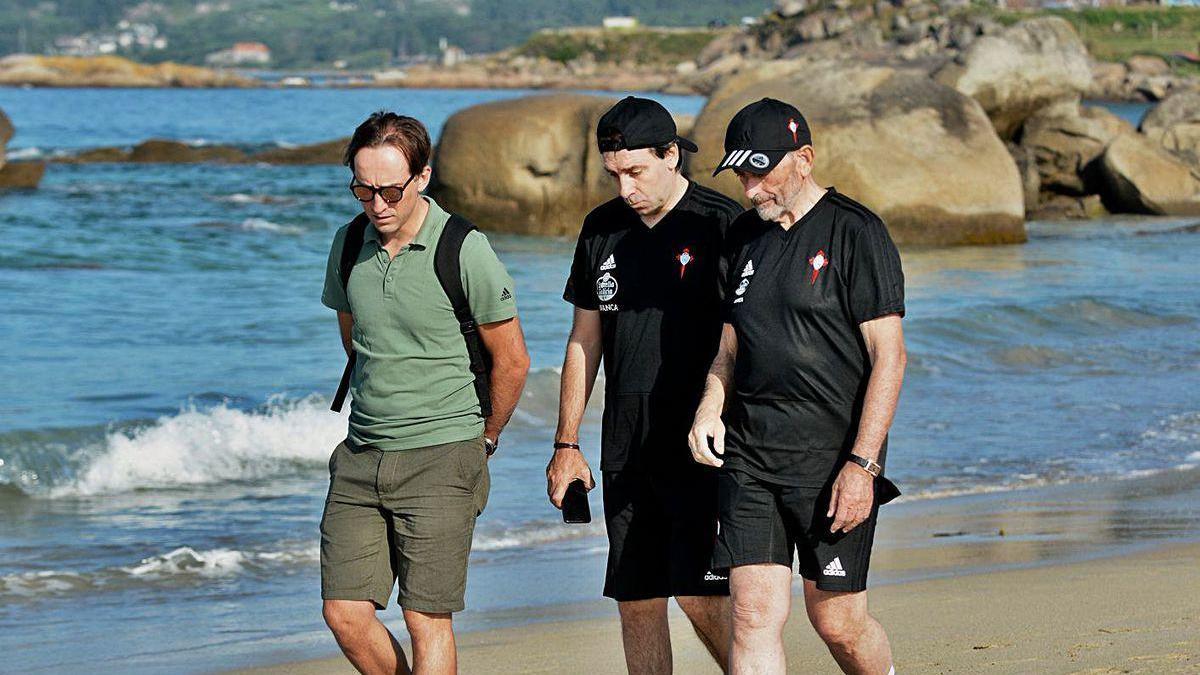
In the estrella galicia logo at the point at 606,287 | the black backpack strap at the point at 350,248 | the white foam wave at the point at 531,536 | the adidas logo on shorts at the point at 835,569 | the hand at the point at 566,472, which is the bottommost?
the white foam wave at the point at 531,536

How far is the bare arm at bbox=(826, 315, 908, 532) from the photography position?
13.6ft

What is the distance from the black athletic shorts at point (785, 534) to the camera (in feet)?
14.0

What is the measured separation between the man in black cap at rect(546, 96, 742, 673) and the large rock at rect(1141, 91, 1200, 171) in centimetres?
2482

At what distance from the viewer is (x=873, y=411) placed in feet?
13.6

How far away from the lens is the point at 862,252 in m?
4.18

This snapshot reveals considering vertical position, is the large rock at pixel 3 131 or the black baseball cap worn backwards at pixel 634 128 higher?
the black baseball cap worn backwards at pixel 634 128

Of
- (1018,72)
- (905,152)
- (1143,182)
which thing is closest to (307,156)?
(1018,72)

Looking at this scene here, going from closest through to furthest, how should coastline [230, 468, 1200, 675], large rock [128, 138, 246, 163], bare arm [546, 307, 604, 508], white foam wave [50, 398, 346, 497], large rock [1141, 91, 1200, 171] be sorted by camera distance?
bare arm [546, 307, 604, 508] < coastline [230, 468, 1200, 675] < white foam wave [50, 398, 346, 497] < large rock [1141, 91, 1200, 171] < large rock [128, 138, 246, 163]

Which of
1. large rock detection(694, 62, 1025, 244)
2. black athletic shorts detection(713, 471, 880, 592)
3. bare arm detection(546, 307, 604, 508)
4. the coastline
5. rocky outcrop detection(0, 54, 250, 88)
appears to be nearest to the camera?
black athletic shorts detection(713, 471, 880, 592)

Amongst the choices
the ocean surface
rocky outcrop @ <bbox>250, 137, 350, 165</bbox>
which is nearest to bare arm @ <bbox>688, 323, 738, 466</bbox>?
the ocean surface

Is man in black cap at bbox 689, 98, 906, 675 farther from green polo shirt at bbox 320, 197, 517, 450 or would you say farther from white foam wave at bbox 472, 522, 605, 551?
white foam wave at bbox 472, 522, 605, 551

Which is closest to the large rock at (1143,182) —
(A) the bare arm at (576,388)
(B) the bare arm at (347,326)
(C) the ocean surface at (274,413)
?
(C) the ocean surface at (274,413)

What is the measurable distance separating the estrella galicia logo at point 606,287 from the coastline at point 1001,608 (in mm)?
1566

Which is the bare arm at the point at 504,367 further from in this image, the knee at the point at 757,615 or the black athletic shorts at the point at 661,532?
the knee at the point at 757,615
